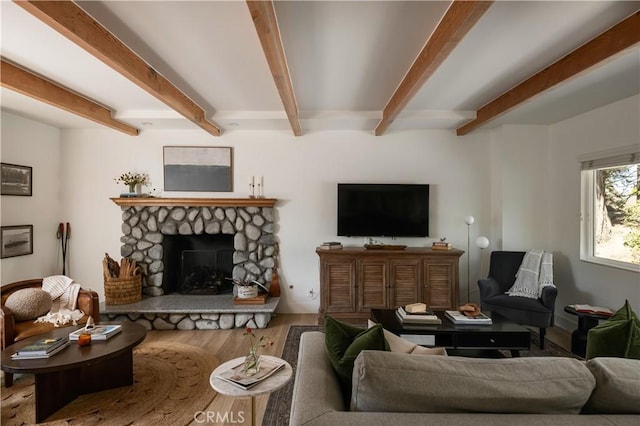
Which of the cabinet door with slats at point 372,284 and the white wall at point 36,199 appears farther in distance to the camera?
the cabinet door with slats at point 372,284

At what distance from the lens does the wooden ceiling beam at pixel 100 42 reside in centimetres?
175

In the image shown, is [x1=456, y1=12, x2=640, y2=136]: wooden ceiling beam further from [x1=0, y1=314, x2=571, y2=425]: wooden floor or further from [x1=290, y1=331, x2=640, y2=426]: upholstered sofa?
[x1=0, y1=314, x2=571, y2=425]: wooden floor

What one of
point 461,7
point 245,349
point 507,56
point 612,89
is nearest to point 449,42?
point 461,7

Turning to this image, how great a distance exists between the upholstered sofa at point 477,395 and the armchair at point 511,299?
2.47 meters

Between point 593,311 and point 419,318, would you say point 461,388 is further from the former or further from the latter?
point 593,311

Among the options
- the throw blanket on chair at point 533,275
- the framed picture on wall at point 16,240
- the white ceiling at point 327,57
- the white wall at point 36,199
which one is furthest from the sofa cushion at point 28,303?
the throw blanket on chair at point 533,275

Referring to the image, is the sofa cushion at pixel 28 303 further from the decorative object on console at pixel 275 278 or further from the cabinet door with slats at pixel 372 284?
the cabinet door with slats at pixel 372 284

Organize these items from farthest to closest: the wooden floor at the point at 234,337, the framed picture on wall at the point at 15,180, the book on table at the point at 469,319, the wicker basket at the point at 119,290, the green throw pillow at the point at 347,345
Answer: the wicker basket at the point at 119,290
the framed picture on wall at the point at 15,180
the wooden floor at the point at 234,337
the book on table at the point at 469,319
the green throw pillow at the point at 347,345

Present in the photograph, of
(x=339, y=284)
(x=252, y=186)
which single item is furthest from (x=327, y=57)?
(x=339, y=284)

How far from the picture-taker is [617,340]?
55.5 inches

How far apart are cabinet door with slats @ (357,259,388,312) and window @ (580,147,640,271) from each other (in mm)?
2347

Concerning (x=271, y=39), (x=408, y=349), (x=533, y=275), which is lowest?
(x=533, y=275)

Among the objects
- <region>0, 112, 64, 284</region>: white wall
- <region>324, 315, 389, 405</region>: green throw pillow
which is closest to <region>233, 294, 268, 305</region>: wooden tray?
<region>0, 112, 64, 284</region>: white wall

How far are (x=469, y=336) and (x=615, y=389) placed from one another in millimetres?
1550
